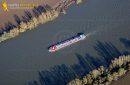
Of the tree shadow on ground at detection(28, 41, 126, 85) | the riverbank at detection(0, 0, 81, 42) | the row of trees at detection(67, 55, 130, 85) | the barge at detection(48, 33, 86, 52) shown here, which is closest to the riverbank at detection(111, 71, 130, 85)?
the row of trees at detection(67, 55, 130, 85)

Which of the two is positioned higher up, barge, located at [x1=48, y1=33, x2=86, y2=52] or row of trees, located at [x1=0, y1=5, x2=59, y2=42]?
row of trees, located at [x1=0, y1=5, x2=59, y2=42]

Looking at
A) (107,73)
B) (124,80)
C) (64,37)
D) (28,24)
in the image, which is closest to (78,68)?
(107,73)

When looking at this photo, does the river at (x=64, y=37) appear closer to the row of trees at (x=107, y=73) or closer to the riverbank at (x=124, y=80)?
the row of trees at (x=107, y=73)

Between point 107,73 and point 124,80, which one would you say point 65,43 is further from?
point 124,80

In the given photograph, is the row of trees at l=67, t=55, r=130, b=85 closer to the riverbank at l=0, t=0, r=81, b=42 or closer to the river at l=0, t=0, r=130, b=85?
the river at l=0, t=0, r=130, b=85

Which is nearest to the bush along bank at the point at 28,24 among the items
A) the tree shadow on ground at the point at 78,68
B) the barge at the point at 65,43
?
the barge at the point at 65,43

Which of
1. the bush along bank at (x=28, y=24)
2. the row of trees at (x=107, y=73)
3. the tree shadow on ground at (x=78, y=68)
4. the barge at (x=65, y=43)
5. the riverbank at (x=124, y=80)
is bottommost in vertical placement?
the riverbank at (x=124, y=80)

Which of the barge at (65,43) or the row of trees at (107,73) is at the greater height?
the barge at (65,43)
